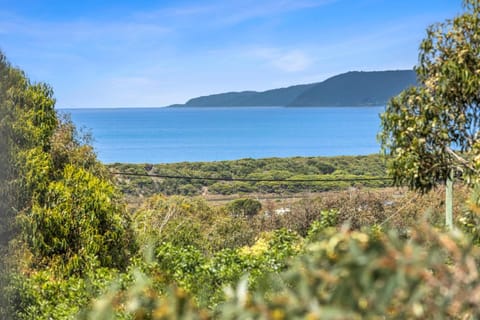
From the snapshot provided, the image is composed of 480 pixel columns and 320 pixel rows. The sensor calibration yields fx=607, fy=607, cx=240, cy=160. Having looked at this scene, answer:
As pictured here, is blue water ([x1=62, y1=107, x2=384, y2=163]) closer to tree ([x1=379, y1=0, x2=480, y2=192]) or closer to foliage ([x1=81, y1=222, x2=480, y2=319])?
tree ([x1=379, y1=0, x2=480, y2=192])

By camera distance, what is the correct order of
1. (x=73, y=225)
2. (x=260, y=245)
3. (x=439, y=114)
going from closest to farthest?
(x=439, y=114), (x=73, y=225), (x=260, y=245)

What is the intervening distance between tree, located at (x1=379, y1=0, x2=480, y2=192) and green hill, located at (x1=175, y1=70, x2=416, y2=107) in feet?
301

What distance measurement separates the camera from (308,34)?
46188 mm

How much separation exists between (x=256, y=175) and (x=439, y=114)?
83.2 ft

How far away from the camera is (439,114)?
4875 millimetres

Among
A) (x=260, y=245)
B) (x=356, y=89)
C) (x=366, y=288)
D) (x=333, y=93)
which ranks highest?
(x=356, y=89)

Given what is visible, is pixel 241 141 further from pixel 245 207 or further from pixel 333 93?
pixel 245 207

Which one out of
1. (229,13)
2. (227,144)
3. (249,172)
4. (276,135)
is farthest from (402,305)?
(276,135)

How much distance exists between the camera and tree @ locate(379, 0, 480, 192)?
476cm

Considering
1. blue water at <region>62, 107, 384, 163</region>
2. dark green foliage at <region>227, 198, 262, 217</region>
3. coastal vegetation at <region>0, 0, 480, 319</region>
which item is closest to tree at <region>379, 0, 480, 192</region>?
coastal vegetation at <region>0, 0, 480, 319</region>

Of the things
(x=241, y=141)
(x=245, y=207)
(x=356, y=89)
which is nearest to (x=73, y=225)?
(x=245, y=207)

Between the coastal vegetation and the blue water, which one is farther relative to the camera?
the blue water

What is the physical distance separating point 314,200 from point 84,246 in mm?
7780

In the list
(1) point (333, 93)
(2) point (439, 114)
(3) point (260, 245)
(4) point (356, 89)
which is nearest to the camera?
(2) point (439, 114)
